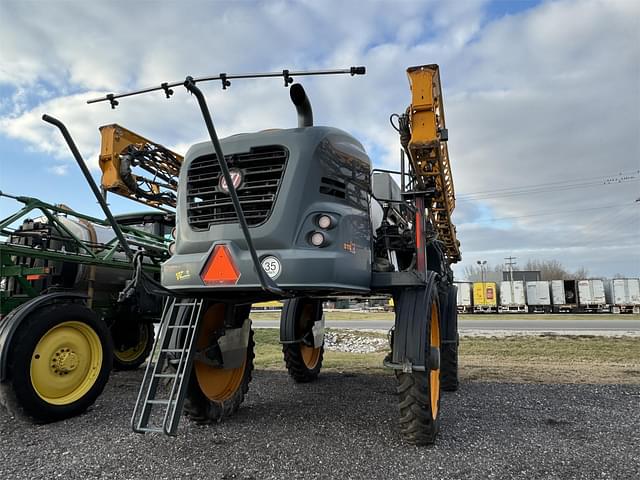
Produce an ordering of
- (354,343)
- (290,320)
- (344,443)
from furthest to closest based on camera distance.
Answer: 1. (354,343)
2. (290,320)
3. (344,443)

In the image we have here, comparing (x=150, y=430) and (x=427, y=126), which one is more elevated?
(x=427, y=126)

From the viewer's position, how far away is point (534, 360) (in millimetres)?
10648

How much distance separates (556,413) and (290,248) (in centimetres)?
367

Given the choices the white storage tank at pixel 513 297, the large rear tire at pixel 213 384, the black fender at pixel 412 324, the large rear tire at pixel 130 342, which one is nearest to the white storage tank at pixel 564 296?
the white storage tank at pixel 513 297

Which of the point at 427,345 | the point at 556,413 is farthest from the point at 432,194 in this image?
the point at 556,413

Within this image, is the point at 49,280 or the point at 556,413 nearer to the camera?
the point at 556,413

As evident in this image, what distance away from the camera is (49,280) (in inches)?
262

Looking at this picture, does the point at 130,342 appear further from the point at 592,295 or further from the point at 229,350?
the point at 592,295

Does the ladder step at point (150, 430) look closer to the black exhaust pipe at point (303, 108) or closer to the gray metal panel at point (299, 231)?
the gray metal panel at point (299, 231)

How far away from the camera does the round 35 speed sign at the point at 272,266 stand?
354cm

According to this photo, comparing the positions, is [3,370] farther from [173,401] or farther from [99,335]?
[173,401]

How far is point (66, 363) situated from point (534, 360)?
937cm

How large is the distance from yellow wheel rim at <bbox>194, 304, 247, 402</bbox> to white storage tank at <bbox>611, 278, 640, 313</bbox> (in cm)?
3646

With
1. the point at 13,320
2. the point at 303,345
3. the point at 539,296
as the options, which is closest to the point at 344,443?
the point at 303,345
